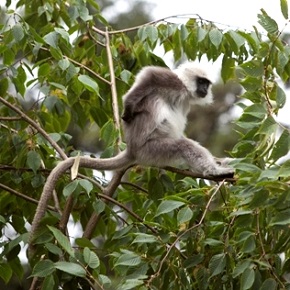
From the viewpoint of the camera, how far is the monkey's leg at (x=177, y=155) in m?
5.53

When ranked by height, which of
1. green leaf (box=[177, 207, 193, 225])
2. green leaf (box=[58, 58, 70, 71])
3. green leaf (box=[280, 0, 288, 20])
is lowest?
green leaf (box=[177, 207, 193, 225])

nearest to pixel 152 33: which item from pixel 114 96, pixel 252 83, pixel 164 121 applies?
pixel 114 96

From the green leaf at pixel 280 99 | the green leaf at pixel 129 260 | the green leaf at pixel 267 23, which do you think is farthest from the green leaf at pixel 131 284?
the green leaf at pixel 267 23

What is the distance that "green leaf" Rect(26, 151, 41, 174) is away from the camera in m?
5.18

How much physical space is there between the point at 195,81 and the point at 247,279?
270 centimetres

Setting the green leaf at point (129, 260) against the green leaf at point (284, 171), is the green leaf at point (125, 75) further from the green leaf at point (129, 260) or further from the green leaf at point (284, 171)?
the green leaf at point (284, 171)

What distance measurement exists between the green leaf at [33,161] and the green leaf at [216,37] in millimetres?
1335

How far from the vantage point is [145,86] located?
594 cm

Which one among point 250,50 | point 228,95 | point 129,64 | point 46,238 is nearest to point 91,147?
point 228,95

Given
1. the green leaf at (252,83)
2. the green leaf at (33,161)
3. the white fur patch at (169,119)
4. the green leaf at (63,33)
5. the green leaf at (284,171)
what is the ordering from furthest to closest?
the white fur patch at (169,119), the green leaf at (63,33), the green leaf at (33,161), the green leaf at (252,83), the green leaf at (284,171)

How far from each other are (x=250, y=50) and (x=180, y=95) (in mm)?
655

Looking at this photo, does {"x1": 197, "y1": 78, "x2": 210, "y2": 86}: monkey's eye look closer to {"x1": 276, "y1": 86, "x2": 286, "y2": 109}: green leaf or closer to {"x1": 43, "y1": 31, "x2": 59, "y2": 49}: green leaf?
{"x1": 43, "y1": 31, "x2": 59, "y2": 49}: green leaf

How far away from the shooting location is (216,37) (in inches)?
219

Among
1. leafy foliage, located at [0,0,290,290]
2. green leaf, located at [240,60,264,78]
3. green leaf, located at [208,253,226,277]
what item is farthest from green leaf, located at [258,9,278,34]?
green leaf, located at [208,253,226,277]
